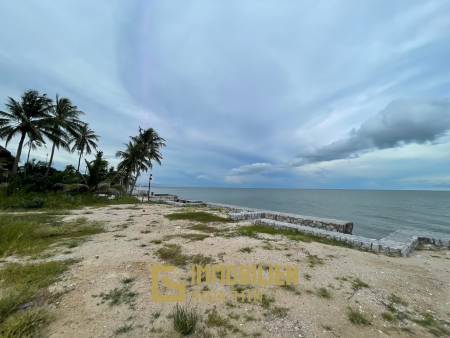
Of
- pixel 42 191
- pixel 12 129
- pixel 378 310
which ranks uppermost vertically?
pixel 12 129

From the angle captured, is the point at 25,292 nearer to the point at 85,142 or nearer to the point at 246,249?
Result: the point at 246,249

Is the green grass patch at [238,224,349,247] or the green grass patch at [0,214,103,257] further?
the green grass patch at [238,224,349,247]

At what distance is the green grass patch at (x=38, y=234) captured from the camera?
5.15m

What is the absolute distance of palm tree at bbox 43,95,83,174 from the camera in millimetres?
17734

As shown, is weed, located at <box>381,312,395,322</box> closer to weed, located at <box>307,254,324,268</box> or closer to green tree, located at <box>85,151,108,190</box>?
weed, located at <box>307,254,324,268</box>

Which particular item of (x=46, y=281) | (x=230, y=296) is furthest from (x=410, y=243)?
(x=46, y=281)

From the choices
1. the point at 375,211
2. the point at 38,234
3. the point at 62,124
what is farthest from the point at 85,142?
the point at 375,211

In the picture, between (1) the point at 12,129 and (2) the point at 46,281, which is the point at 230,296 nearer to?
(2) the point at 46,281

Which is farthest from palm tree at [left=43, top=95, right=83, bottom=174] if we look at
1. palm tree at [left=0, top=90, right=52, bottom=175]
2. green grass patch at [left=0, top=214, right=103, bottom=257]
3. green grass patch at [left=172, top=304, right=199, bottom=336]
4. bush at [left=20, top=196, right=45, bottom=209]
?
green grass patch at [left=172, top=304, right=199, bottom=336]

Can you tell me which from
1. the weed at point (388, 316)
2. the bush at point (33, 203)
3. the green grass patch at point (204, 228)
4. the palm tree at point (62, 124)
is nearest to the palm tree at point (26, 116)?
the palm tree at point (62, 124)

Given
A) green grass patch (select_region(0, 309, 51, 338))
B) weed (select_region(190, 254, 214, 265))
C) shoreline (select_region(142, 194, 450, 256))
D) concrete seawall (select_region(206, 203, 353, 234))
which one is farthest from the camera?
concrete seawall (select_region(206, 203, 353, 234))

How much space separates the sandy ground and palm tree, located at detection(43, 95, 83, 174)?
1702cm

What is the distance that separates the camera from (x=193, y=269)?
429 centimetres

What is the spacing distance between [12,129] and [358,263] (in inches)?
943
